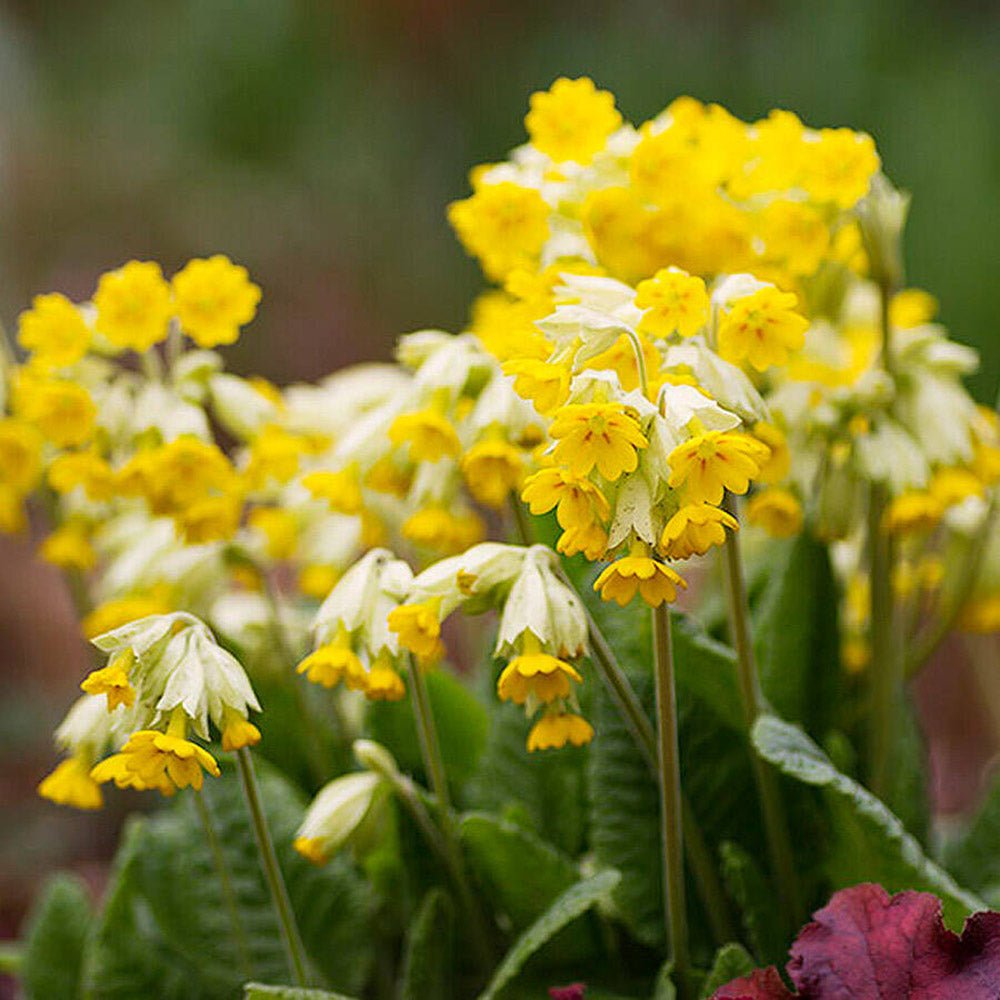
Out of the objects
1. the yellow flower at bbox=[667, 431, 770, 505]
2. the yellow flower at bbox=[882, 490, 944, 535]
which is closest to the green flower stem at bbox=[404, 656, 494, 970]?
the yellow flower at bbox=[667, 431, 770, 505]

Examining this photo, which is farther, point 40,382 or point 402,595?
point 40,382

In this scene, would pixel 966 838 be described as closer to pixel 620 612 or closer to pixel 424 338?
pixel 620 612

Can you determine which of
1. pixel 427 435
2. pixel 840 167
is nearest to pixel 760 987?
pixel 427 435

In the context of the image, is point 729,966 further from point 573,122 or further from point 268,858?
point 573,122

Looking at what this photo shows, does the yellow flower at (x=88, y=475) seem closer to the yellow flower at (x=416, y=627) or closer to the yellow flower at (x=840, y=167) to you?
the yellow flower at (x=416, y=627)

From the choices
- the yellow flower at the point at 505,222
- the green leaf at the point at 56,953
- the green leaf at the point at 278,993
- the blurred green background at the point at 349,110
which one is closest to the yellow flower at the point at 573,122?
the yellow flower at the point at 505,222

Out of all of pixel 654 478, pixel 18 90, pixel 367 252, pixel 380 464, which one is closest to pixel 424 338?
pixel 380 464

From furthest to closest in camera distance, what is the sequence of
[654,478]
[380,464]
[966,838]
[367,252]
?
[367,252] → [966,838] → [380,464] → [654,478]
